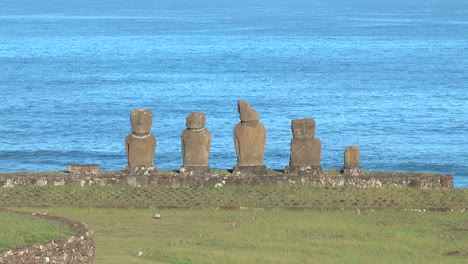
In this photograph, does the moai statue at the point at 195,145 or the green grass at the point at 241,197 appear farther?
the moai statue at the point at 195,145

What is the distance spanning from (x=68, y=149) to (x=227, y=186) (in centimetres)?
3154

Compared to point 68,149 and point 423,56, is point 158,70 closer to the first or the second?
point 423,56

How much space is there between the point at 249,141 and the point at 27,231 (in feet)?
44.5

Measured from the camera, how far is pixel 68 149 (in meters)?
61.7

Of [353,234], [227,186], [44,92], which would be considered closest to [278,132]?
[44,92]

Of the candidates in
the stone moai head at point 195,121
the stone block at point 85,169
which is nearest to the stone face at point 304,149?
the stone moai head at point 195,121

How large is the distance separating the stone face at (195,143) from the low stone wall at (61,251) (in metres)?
12.3

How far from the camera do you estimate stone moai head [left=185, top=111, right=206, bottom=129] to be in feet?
104

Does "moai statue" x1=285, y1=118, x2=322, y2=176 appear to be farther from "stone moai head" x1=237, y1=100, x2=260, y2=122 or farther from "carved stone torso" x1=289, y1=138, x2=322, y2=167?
"stone moai head" x1=237, y1=100, x2=260, y2=122

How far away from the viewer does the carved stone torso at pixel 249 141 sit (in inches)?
1260

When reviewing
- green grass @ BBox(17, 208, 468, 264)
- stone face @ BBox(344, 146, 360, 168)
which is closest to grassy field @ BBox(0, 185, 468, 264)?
green grass @ BBox(17, 208, 468, 264)

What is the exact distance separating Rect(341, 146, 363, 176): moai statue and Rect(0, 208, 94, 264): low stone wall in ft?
43.2

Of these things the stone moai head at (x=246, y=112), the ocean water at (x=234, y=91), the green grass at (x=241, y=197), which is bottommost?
the ocean water at (x=234, y=91)

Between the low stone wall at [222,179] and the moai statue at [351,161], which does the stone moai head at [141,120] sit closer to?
the low stone wall at [222,179]
